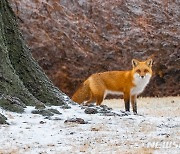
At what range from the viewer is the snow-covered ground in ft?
16.7

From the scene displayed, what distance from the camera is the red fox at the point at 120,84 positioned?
1021cm

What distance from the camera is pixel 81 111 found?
285 inches

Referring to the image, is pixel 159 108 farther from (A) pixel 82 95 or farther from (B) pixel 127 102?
(A) pixel 82 95

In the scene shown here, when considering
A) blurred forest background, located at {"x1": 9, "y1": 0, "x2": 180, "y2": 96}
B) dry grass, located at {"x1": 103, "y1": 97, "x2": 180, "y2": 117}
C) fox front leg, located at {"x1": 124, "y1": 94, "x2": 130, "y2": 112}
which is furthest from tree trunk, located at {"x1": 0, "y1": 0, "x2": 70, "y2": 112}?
blurred forest background, located at {"x1": 9, "y1": 0, "x2": 180, "y2": 96}

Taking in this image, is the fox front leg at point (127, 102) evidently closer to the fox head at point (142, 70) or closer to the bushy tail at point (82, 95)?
the fox head at point (142, 70)

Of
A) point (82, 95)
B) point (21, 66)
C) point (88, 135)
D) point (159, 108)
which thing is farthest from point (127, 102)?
point (88, 135)

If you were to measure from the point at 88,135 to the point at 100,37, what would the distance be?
11295 millimetres

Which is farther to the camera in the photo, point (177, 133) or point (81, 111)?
point (81, 111)

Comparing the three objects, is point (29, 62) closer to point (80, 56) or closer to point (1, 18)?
point (1, 18)

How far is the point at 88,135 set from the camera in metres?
5.73

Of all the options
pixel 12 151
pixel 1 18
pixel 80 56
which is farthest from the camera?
pixel 80 56

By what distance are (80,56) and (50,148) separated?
1130 centimetres

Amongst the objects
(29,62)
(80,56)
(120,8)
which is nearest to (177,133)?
(29,62)

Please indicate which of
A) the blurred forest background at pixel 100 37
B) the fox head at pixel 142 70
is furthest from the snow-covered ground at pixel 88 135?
the blurred forest background at pixel 100 37
